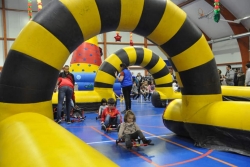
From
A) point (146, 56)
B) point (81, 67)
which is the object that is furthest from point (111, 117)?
point (81, 67)

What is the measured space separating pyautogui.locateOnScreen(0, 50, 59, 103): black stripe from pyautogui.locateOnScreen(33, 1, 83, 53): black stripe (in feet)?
1.11

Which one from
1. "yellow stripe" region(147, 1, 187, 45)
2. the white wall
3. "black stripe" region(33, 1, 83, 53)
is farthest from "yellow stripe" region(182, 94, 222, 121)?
the white wall

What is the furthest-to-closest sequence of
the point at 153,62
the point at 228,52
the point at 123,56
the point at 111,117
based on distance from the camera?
the point at 228,52 → the point at 153,62 → the point at 123,56 → the point at 111,117

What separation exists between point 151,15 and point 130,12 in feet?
0.87

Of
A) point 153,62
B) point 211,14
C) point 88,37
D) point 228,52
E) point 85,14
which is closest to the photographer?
point 85,14

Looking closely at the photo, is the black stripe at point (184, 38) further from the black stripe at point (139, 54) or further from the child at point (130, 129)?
the black stripe at point (139, 54)

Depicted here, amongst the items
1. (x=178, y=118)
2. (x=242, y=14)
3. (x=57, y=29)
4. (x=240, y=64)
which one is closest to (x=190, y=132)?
(x=178, y=118)

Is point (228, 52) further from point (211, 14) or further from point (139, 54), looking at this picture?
point (139, 54)

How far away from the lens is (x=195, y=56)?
3113 mm

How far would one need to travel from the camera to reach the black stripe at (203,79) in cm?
313

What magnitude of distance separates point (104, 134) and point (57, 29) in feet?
7.05

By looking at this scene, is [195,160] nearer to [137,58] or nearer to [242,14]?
[137,58]

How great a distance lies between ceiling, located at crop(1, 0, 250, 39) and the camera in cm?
1354

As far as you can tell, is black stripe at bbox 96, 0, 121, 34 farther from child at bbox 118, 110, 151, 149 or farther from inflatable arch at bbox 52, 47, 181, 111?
inflatable arch at bbox 52, 47, 181, 111
